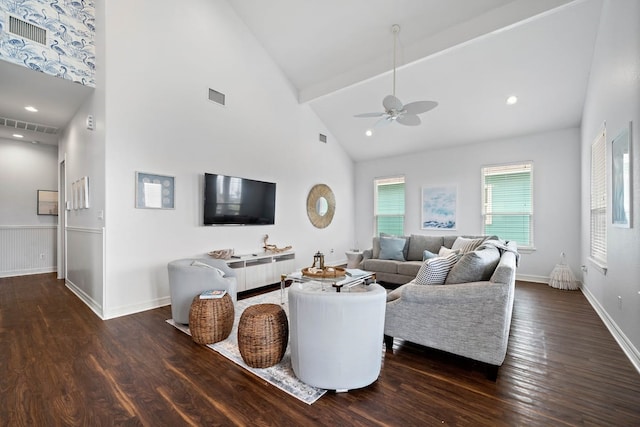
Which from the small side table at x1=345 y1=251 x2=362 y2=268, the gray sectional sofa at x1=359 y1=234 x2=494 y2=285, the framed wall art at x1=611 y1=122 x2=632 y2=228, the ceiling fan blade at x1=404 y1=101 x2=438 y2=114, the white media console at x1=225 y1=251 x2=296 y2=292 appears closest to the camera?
the framed wall art at x1=611 y1=122 x2=632 y2=228

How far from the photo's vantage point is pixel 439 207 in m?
6.51

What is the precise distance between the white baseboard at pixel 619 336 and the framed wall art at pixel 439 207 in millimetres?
2797

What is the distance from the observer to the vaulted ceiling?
146 inches

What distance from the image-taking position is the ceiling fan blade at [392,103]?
11.5ft

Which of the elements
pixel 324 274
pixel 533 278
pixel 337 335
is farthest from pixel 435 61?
pixel 337 335

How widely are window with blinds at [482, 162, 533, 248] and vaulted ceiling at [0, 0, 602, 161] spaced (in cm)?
73

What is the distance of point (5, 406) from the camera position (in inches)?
71.8

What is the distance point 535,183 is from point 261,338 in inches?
228

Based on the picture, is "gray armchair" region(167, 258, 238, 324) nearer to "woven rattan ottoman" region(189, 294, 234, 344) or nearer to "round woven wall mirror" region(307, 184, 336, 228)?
"woven rattan ottoman" region(189, 294, 234, 344)

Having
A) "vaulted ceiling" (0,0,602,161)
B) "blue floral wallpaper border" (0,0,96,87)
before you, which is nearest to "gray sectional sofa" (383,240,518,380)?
"vaulted ceiling" (0,0,602,161)

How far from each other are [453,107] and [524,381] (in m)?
4.61

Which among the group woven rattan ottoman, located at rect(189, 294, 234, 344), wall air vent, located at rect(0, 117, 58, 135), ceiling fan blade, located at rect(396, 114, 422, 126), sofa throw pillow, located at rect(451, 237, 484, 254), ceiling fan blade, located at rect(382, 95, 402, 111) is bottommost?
woven rattan ottoman, located at rect(189, 294, 234, 344)

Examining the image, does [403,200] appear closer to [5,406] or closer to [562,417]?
[562,417]

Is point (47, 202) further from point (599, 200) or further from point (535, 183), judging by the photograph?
point (535, 183)
